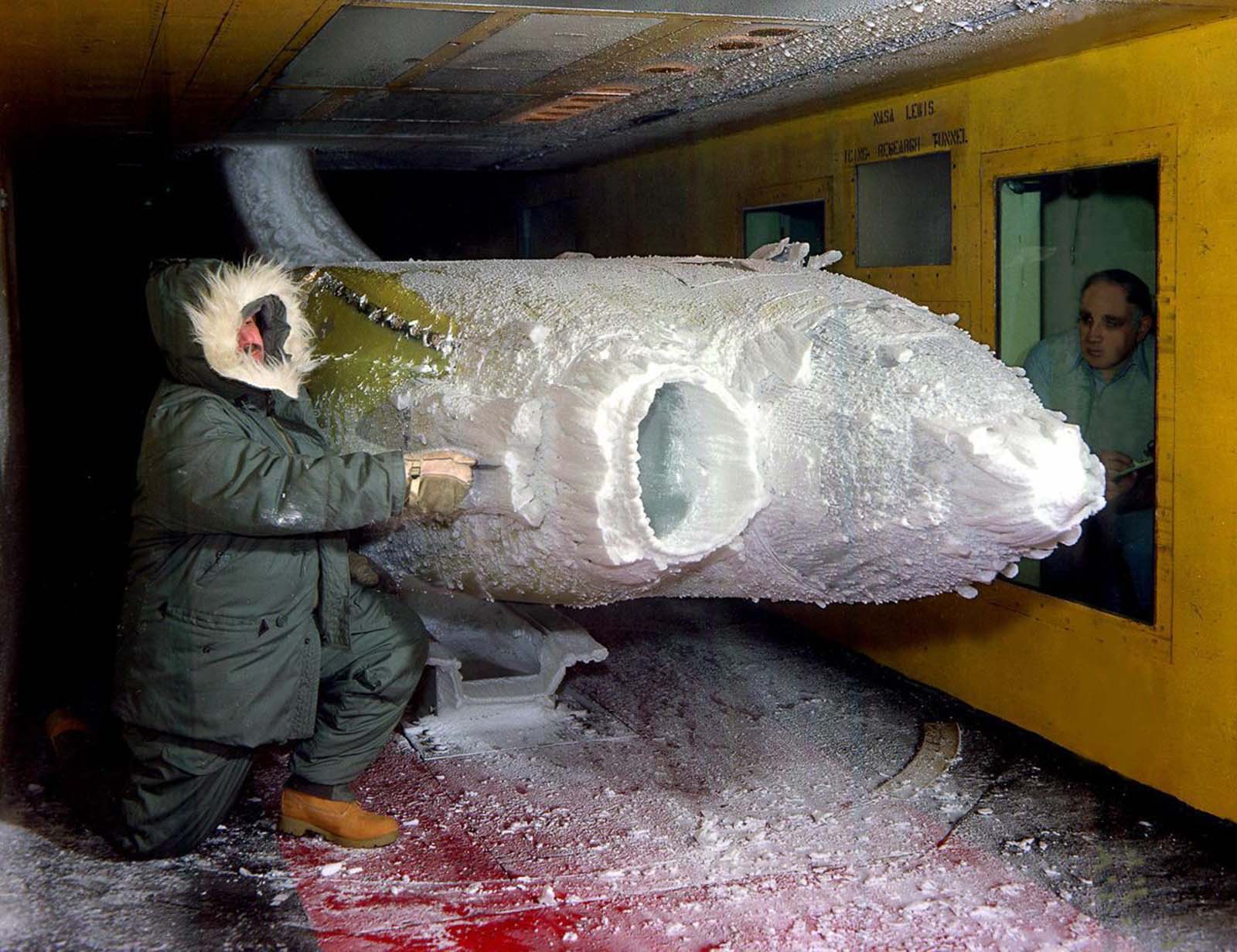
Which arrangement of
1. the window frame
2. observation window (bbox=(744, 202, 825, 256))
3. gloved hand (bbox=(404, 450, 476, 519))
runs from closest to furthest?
1. gloved hand (bbox=(404, 450, 476, 519))
2. the window frame
3. observation window (bbox=(744, 202, 825, 256))

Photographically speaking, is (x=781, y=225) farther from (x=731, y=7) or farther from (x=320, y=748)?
(x=320, y=748)

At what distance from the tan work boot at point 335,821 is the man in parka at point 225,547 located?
0.18m

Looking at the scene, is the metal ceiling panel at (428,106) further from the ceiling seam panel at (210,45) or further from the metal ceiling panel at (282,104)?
the ceiling seam panel at (210,45)

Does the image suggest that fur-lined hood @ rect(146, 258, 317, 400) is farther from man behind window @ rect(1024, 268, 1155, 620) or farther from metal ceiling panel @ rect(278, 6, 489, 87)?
man behind window @ rect(1024, 268, 1155, 620)

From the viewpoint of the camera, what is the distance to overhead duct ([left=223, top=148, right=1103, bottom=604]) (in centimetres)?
281

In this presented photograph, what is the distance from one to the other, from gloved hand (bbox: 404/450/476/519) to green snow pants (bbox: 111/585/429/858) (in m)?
0.55

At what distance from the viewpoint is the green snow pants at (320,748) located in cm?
299

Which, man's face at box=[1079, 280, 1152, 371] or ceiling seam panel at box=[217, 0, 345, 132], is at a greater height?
ceiling seam panel at box=[217, 0, 345, 132]

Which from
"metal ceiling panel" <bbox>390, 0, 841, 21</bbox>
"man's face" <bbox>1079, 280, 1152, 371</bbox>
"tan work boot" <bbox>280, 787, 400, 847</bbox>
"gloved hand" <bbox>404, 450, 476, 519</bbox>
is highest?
"metal ceiling panel" <bbox>390, 0, 841, 21</bbox>

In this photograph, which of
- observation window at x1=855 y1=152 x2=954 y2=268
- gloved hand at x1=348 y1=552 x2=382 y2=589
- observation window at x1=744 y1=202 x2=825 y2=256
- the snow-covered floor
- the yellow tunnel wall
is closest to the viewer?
the snow-covered floor

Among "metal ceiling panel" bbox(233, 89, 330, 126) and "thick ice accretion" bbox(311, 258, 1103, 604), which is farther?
"metal ceiling panel" bbox(233, 89, 330, 126)

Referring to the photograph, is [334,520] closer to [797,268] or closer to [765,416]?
[765,416]

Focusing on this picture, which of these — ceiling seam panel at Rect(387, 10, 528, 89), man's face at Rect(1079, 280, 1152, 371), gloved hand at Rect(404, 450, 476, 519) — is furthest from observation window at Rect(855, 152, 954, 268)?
gloved hand at Rect(404, 450, 476, 519)

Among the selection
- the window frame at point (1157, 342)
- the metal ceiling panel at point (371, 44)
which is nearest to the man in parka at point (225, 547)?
the metal ceiling panel at point (371, 44)
